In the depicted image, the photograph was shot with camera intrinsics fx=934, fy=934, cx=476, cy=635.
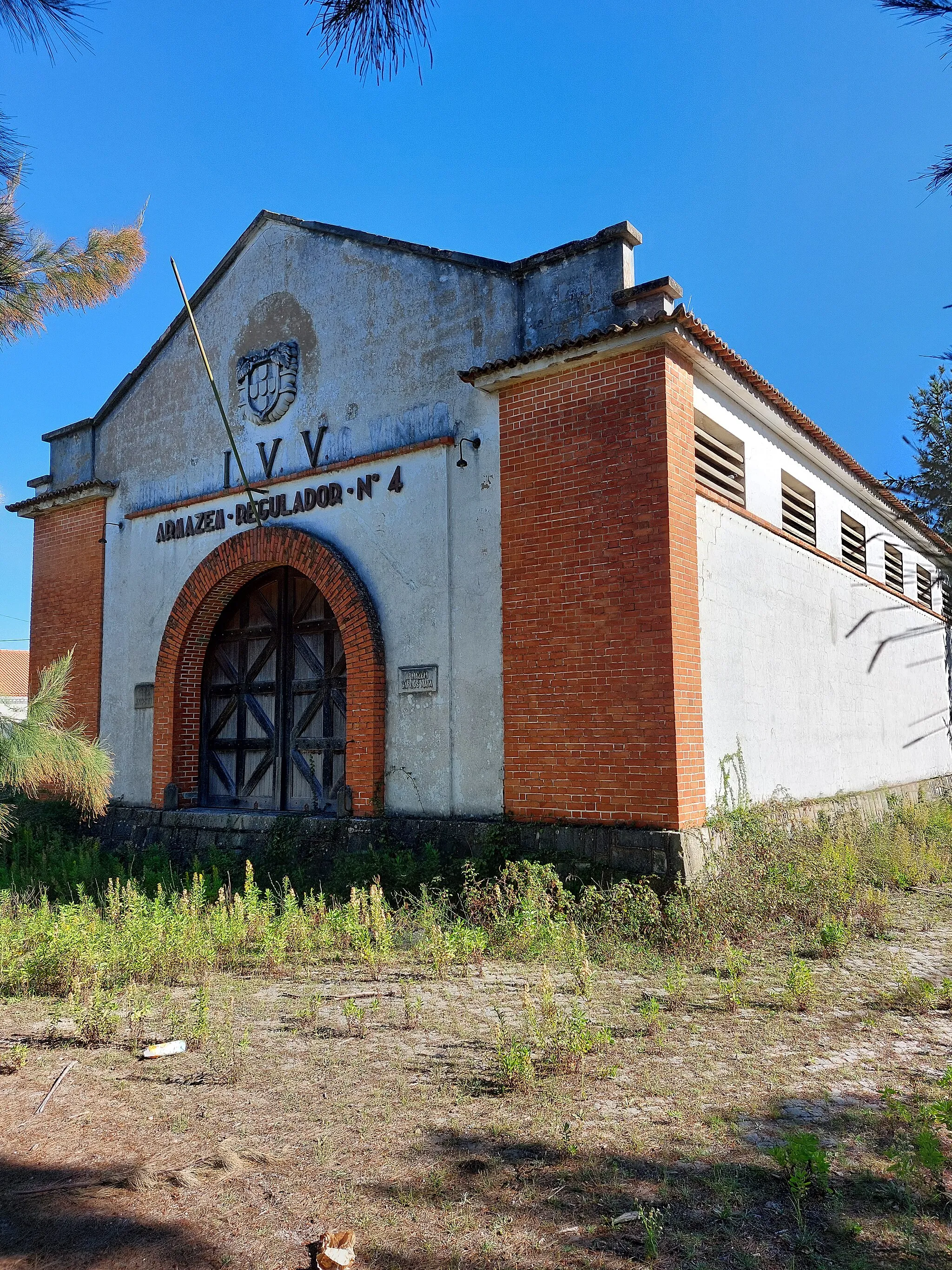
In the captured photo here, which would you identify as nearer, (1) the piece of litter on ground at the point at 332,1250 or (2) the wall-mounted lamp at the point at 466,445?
(1) the piece of litter on ground at the point at 332,1250

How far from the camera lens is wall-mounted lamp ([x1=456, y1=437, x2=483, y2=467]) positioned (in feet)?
29.5

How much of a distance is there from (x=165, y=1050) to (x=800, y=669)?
8.00 m

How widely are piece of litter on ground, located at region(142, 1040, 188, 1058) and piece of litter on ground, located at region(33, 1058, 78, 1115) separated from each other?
1.10 ft

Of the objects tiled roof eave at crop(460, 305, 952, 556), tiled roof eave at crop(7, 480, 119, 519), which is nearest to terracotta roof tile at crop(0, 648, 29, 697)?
tiled roof eave at crop(7, 480, 119, 519)

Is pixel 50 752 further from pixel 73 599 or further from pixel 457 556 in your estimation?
pixel 73 599

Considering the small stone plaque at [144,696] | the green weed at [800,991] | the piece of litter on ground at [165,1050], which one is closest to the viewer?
the piece of litter on ground at [165,1050]

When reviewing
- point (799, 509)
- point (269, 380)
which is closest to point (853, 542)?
point (799, 509)

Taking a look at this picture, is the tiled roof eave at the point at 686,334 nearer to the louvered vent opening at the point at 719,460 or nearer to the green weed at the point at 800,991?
the louvered vent opening at the point at 719,460

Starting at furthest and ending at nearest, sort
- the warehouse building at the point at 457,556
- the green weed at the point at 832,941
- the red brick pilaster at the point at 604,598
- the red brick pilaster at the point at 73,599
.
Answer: the red brick pilaster at the point at 73,599 → the warehouse building at the point at 457,556 → the red brick pilaster at the point at 604,598 → the green weed at the point at 832,941

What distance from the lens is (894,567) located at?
1539 centimetres

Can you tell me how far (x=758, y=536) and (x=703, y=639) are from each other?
2026 mm

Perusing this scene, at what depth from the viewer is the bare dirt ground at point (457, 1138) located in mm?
2938

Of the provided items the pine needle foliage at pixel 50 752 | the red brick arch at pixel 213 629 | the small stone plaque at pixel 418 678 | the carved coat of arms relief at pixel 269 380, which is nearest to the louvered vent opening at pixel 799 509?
the small stone plaque at pixel 418 678

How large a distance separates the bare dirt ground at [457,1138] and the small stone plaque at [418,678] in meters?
3.67
